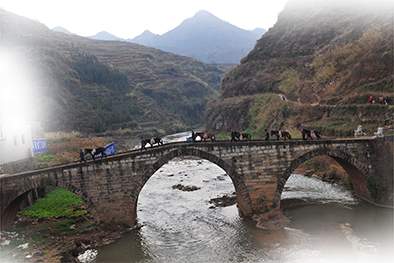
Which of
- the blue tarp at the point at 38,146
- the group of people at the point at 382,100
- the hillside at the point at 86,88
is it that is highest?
the hillside at the point at 86,88

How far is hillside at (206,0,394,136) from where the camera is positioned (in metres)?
33.3

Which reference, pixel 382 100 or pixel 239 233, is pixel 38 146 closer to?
pixel 239 233

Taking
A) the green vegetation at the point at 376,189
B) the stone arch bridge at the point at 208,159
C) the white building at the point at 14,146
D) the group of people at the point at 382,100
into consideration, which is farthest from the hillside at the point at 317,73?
the white building at the point at 14,146

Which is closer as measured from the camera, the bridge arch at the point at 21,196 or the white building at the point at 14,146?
the bridge arch at the point at 21,196

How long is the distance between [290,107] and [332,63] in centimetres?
921

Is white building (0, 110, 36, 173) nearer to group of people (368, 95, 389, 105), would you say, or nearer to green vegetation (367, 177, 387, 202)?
green vegetation (367, 177, 387, 202)

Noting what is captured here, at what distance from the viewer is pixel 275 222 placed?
2112 cm

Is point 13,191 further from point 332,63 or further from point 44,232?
point 332,63

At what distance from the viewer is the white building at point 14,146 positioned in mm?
21953

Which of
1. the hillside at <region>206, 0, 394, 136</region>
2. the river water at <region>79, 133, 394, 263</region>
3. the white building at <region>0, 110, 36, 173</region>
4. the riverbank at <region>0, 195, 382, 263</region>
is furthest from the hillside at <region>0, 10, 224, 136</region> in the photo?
the river water at <region>79, 133, 394, 263</region>

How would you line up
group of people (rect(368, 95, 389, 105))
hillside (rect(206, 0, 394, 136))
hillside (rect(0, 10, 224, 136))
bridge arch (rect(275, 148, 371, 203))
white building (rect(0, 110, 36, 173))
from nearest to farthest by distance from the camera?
white building (rect(0, 110, 36, 173)) → bridge arch (rect(275, 148, 371, 203)) → group of people (rect(368, 95, 389, 105)) → hillside (rect(206, 0, 394, 136)) → hillside (rect(0, 10, 224, 136))

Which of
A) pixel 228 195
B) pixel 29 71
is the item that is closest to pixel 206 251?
pixel 228 195

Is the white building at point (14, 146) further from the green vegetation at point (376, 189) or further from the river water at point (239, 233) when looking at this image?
the green vegetation at point (376, 189)

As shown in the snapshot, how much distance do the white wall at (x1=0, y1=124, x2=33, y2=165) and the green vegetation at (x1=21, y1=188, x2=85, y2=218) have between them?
432cm
